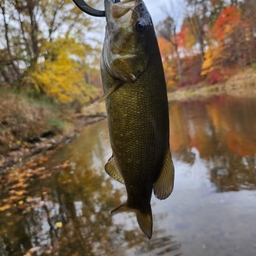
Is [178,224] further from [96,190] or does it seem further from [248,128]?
[248,128]

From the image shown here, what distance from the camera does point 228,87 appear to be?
96.7 ft

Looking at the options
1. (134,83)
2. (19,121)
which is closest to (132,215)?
(134,83)

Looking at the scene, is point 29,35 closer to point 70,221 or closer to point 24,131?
point 24,131

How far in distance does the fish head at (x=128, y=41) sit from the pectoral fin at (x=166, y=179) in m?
0.48

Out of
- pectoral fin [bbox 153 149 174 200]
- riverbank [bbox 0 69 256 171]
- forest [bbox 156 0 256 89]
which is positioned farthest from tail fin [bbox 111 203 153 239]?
forest [bbox 156 0 256 89]

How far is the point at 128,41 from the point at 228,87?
30641 mm

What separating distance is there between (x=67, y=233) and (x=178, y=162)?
368 cm

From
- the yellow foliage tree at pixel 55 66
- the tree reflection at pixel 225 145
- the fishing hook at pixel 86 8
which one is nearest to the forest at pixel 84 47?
the yellow foliage tree at pixel 55 66

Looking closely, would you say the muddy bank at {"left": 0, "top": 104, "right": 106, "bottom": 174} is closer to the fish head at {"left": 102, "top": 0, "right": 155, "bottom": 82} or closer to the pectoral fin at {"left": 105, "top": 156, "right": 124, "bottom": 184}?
the pectoral fin at {"left": 105, "top": 156, "right": 124, "bottom": 184}

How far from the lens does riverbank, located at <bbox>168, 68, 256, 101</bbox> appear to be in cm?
2448

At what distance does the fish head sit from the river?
299cm

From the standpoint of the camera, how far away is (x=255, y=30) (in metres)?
29.7

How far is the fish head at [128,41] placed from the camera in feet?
4.21

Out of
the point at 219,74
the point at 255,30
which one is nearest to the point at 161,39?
the point at 219,74
